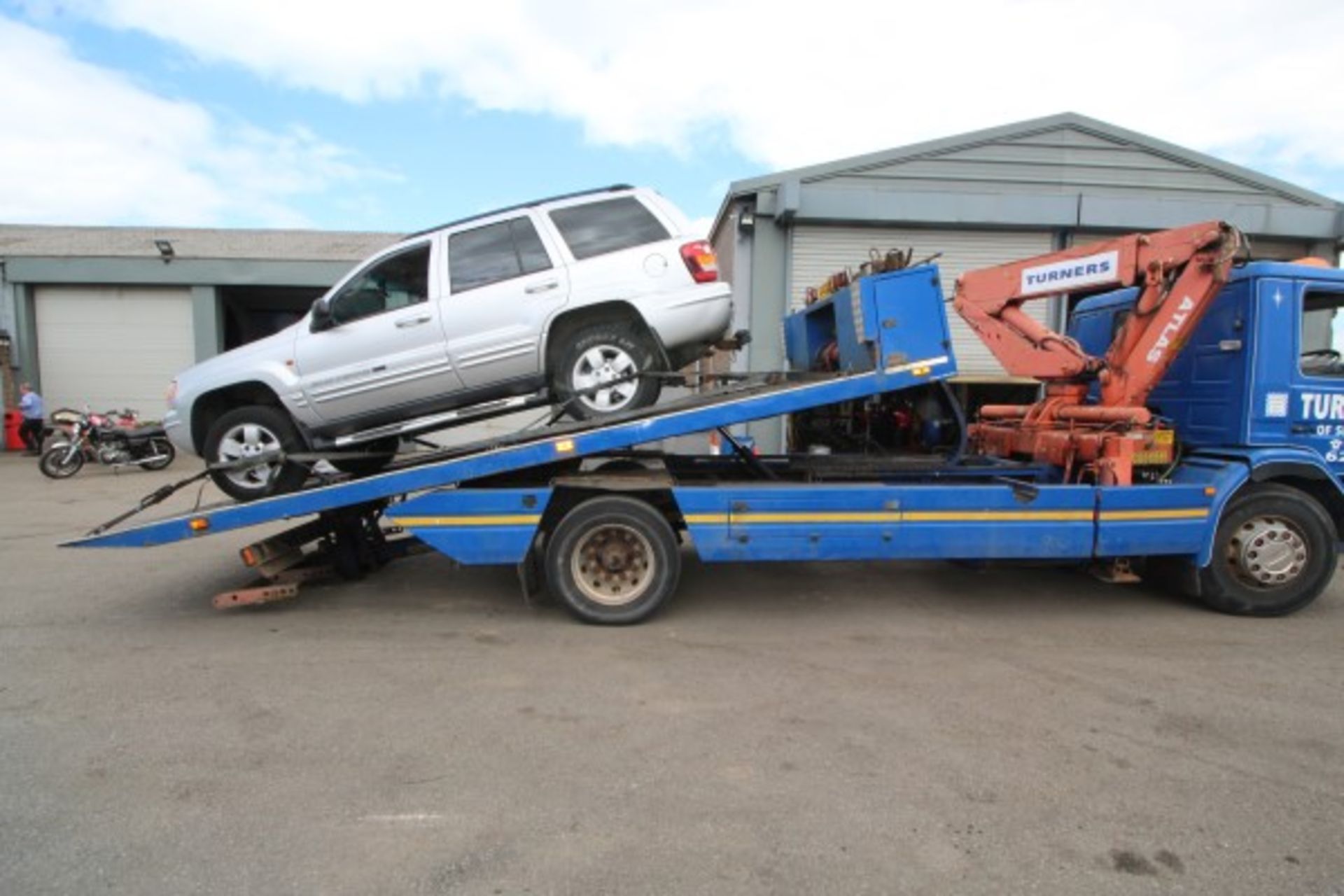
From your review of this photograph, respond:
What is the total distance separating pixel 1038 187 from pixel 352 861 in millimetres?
13793

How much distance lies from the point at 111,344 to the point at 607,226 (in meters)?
17.4

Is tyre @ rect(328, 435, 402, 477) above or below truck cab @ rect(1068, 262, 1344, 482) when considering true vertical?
below

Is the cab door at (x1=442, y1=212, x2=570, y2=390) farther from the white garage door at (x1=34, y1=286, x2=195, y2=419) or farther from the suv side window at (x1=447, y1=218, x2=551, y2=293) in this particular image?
the white garage door at (x1=34, y1=286, x2=195, y2=419)

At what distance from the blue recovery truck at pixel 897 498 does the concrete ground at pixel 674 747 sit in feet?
1.40

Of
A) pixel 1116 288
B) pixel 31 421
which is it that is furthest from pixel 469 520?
pixel 31 421

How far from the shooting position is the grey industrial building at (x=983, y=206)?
12.4 m

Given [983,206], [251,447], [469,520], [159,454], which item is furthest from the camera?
[159,454]

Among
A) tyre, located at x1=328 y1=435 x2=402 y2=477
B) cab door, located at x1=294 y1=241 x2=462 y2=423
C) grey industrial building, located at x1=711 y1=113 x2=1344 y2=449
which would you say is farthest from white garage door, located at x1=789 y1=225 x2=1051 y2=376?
cab door, located at x1=294 y1=241 x2=462 y2=423

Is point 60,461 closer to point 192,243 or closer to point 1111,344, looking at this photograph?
point 192,243

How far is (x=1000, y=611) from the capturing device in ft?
18.1

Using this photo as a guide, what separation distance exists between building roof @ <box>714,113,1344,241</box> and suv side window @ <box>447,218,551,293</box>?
299 inches

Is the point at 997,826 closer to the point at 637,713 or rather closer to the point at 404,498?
the point at 637,713

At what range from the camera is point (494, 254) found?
5.46 meters

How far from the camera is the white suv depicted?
5336 mm
